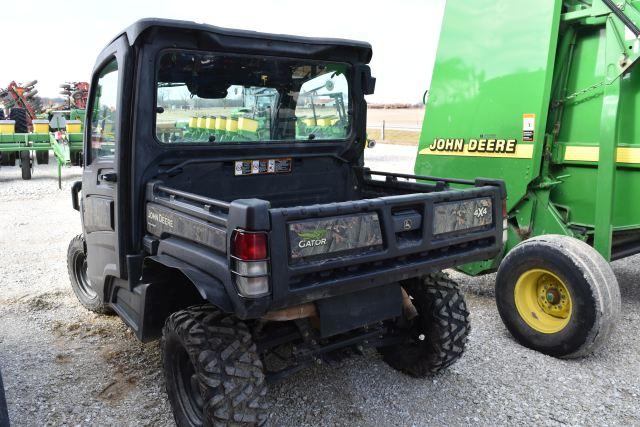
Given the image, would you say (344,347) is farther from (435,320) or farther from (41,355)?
(41,355)

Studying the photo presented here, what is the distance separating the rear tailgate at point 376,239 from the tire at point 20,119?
15.9 metres

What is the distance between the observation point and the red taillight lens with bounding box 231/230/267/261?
2229mm

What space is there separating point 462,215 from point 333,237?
88 centimetres

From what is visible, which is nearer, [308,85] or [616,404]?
[616,404]

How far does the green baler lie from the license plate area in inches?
72.3

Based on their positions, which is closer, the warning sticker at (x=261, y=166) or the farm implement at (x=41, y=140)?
the warning sticker at (x=261, y=166)

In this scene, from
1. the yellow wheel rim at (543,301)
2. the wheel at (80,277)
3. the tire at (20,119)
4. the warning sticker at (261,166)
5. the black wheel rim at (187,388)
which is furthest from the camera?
the tire at (20,119)

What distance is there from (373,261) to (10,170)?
14.3 metres

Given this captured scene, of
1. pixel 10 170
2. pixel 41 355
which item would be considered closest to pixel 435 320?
pixel 41 355

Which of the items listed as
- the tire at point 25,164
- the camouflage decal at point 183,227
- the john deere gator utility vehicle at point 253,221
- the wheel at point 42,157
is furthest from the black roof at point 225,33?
the wheel at point 42,157

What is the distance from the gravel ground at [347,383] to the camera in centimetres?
312

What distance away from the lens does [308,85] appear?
373cm

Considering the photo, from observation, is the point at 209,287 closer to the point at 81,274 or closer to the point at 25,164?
the point at 81,274

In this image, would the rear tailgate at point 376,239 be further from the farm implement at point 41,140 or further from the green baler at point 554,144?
the farm implement at point 41,140
